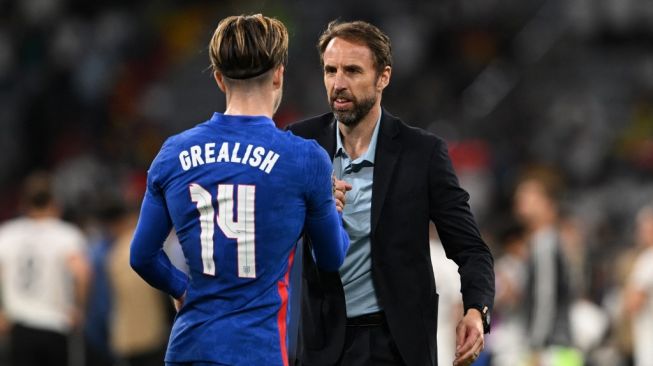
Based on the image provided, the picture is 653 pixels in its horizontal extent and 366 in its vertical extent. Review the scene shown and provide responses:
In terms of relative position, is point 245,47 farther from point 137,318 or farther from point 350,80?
point 137,318

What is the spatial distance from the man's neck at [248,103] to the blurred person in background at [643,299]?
643 centimetres

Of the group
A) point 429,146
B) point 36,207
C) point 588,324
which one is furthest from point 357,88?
point 588,324

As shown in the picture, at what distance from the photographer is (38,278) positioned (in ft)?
34.6

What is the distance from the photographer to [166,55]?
21.8 meters

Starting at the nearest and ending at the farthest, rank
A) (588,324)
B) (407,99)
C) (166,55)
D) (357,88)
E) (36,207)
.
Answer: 1. (357,88)
2. (36,207)
3. (588,324)
4. (407,99)
5. (166,55)

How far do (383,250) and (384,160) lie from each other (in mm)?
350

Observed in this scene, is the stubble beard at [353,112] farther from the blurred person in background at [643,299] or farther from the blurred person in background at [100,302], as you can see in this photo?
the blurred person in background at [100,302]

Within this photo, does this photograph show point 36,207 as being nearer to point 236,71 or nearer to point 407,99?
point 236,71

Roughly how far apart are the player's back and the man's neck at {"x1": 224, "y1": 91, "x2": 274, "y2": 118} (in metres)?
→ 0.06

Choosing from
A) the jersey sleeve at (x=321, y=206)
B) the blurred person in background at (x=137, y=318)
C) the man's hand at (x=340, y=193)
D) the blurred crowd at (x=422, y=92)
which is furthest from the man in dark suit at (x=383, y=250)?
the blurred crowd at (x=422, y=92)

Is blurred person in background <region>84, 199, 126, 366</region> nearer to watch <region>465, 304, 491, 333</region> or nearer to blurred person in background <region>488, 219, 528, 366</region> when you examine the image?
blurred person in background <region>488, 219, 528, 366</region>

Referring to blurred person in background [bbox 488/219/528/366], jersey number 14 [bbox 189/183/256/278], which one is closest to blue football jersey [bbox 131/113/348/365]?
jersey number 14 [bbox 189/183/256/278]

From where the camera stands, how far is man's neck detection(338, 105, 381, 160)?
5.21 metres

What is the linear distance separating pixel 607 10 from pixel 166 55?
23.8ft
